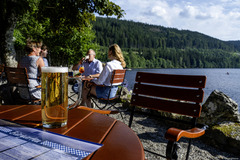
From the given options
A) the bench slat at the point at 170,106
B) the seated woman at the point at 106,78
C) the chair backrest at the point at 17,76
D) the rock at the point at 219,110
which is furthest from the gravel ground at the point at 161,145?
the chair backrest at the point at 17,76

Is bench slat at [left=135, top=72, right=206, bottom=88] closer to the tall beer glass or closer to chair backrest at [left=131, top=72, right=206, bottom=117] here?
chair backrest at [left=131, top=72, right=206, bottom=117]

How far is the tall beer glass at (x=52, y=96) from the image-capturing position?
2.79ft

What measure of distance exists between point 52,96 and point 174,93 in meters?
1.30

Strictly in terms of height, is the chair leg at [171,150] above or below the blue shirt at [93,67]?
below

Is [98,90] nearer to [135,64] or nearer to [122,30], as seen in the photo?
[135,64]

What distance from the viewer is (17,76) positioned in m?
3.13

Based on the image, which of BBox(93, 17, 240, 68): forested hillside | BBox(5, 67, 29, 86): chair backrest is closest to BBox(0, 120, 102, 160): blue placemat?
BBox(5, 67, 29, 86): chair backrest

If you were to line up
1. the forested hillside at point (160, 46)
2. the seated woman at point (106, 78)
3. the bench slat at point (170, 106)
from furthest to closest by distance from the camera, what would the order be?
the forested hillside at point (160, 46), the seated woman at point (106, 78), the bench slat at point (170, 106)

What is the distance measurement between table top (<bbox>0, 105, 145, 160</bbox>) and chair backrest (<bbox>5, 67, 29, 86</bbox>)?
6.76ft

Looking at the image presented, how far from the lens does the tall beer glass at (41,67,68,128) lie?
85 centimetres

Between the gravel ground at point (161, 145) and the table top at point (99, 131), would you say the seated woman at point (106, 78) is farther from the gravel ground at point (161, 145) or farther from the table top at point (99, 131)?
the table top at point (99, 131)

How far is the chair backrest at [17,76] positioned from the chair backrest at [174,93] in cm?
195

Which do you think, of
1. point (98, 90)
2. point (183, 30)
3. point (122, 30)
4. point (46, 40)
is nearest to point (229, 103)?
point (98, 90)

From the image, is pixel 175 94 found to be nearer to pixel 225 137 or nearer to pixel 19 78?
pixel 225 137
